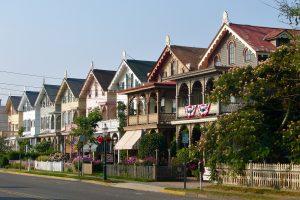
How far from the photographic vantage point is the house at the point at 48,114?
82.6 metres

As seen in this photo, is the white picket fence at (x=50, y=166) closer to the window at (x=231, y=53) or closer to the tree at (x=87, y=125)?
the tree at (x=87, y=125)

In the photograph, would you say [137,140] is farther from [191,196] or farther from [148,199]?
[148,199]

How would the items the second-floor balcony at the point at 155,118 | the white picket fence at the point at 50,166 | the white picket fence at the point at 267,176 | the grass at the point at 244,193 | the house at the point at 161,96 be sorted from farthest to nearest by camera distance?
1. the white picket fence at the point at 50,166
2. the house at the point at 161,96
3. the second-floor balcony at the point at 155,118
4. the white picket fence at the point at 267,176
5. the grass at the point at 244,193

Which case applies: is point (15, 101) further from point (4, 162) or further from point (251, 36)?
point (251, 36)

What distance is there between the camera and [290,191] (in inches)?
1113

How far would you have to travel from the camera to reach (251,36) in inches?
1813

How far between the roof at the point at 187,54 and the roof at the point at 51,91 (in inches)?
1308

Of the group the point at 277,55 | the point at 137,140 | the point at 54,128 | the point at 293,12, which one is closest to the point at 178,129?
the point at 137,140

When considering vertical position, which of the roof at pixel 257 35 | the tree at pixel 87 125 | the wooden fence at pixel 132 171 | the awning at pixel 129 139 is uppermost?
the roof at pixel 257 35

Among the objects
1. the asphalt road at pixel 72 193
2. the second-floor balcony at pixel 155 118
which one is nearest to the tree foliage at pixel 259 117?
the asphalt road at pixel 72 193

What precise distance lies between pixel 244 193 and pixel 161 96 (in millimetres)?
24730

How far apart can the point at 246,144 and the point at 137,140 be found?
23230 millimetres

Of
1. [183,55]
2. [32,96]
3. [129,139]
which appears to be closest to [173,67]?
[183,55]

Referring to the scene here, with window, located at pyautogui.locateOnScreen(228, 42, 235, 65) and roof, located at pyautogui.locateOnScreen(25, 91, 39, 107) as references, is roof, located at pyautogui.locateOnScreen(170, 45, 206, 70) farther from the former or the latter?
roof, located at pyautogui.locateOnScreen(25, 91, 39, 107)
